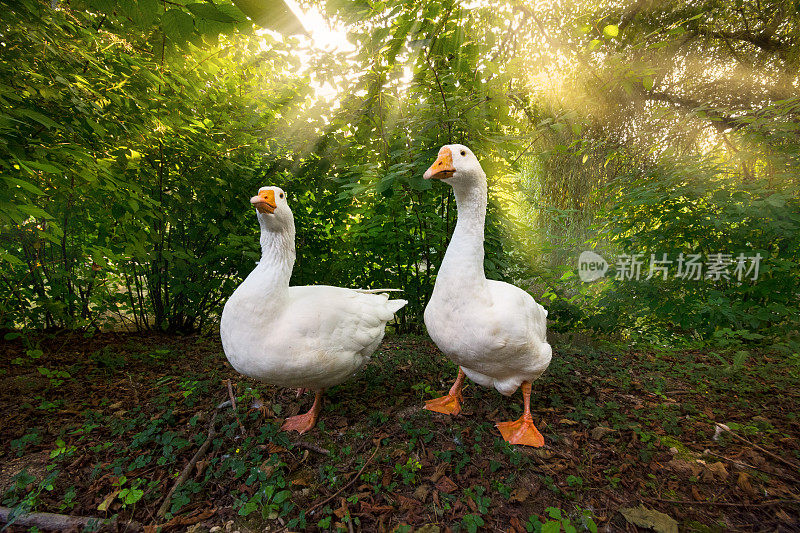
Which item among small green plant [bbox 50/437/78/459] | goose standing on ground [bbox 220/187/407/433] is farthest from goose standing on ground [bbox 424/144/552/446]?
small green plant [bbox 50/437/78/459]

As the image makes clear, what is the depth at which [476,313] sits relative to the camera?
2154 mm

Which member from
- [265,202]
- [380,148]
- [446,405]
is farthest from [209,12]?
[380,148]


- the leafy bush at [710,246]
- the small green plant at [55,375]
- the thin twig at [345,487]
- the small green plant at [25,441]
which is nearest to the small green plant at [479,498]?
the thin twig at [345,487]

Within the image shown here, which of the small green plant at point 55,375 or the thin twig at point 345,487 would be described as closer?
the thin twig at point 345,487

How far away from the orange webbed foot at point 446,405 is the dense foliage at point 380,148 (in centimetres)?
191

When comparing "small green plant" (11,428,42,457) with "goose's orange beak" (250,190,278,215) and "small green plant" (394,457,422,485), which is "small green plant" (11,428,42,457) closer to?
"goose's orange beak" (250,190,278,215)

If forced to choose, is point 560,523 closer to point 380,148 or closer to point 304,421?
point 304,421

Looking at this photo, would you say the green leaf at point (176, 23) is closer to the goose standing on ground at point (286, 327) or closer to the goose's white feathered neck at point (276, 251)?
the goose standing on ground at point (286, 327)

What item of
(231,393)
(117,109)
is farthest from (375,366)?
(117,109)

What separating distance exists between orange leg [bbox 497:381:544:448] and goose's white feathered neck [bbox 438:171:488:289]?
3.43 ft

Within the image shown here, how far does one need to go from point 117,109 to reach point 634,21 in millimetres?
7794

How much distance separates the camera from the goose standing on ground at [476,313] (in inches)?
83.7

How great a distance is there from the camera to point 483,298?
2.21 metres

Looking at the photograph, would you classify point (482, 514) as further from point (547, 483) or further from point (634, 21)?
point (634, 21)
